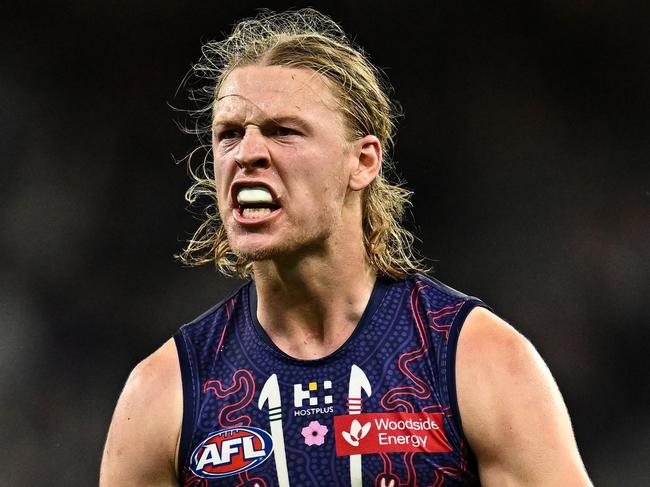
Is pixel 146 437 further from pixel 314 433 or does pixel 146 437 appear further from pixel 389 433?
pixel 389 433

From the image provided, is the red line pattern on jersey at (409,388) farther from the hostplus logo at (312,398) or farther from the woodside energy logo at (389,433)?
the hostplus logo at (312,398)

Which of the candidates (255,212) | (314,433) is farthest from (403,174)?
(314,433)

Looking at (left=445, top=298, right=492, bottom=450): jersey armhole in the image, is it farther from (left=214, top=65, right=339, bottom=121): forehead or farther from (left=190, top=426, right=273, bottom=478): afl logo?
(left=214, top=65, right=339, bottom=121): forehead

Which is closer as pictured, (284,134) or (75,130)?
(284,134)

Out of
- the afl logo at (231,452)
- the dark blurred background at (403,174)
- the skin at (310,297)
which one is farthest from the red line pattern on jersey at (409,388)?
the dark blurred background at (403,174)

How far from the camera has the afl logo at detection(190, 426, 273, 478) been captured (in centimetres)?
309

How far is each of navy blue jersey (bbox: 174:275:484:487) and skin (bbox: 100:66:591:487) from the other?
49mm

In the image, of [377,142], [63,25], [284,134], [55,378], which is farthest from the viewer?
[63,25]

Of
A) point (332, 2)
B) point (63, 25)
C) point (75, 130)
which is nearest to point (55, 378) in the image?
point (75, 130)

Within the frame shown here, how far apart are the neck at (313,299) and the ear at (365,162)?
19 cm

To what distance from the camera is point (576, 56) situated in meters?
6.41

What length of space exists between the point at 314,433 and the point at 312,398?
0.34 feet

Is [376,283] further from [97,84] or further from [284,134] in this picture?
[97,84]

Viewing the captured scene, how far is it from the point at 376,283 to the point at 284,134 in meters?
0.57
